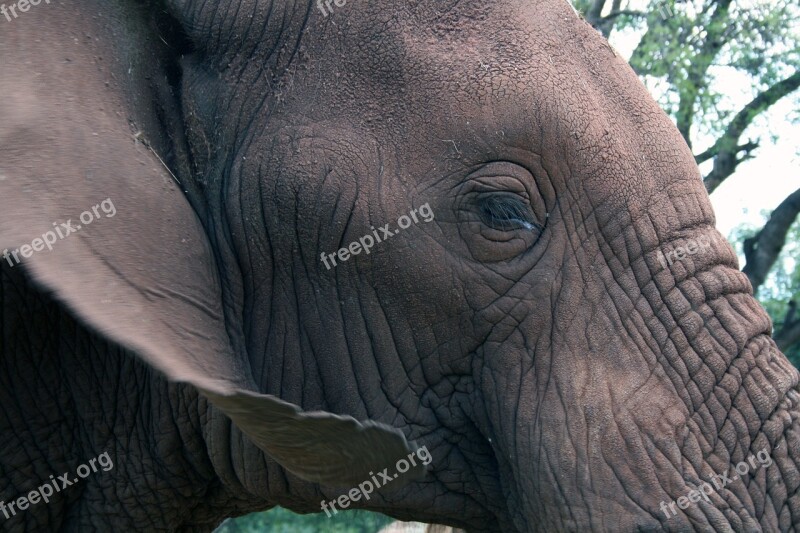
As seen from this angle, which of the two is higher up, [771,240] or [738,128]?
[738,128]

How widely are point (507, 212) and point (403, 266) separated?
36cm

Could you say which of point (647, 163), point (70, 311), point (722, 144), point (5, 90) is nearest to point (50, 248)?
point (70, 311)

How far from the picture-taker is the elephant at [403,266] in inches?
120

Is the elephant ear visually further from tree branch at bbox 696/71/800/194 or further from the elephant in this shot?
tree branch at bbox 696/71/800/194

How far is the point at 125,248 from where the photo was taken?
2908mm

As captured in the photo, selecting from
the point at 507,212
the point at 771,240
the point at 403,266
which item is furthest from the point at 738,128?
the point at 403,266

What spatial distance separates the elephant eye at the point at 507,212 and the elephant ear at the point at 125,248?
2.64 feet

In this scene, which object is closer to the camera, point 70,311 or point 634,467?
point 70,311

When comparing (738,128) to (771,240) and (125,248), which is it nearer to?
(771,240)

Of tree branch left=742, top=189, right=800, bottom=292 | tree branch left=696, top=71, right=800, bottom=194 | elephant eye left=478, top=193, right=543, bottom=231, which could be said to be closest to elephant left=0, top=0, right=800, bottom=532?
elephant eye left=478, top=193, right=543, bottom=231

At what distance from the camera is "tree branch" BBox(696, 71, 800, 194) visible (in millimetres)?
9961

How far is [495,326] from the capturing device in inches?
128

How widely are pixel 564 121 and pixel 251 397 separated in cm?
133

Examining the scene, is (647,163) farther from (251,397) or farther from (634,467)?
(251,397)
